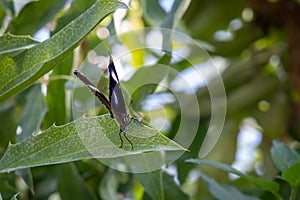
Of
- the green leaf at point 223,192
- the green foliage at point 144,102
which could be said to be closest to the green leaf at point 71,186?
the green foliage at point 144,102

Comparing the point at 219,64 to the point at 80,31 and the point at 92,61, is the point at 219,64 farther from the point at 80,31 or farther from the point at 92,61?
the point at 80,31

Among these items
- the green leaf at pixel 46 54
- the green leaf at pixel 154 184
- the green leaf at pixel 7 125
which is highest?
the green leaf at pixel 46 54

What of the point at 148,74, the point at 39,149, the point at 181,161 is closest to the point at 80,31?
the point at 39,149

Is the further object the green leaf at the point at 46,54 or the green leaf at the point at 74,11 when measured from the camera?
the green leaf at the point at 74,11

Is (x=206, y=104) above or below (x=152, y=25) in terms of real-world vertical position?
below

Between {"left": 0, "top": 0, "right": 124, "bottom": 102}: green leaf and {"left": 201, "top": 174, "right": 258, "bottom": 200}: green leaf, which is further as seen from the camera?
{"left": 201, "top": 174, "right": 258, "bottom": 200}: green leaf

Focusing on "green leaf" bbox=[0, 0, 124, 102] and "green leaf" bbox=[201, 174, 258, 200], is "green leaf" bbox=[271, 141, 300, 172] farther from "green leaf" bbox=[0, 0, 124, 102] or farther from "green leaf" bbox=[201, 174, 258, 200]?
"green leaf" bbox=[0, 0, 124, 102]

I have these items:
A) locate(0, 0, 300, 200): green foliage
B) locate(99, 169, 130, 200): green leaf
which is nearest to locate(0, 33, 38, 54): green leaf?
locate(0, 0, 300, 200): green foliage

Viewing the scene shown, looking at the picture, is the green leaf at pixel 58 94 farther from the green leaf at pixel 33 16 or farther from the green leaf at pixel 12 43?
the green leaf at pixel 12 43
